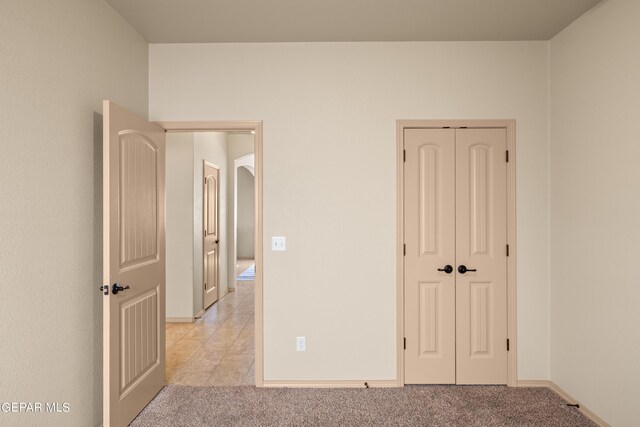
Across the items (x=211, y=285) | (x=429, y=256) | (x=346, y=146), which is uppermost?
(x=346, y=146)

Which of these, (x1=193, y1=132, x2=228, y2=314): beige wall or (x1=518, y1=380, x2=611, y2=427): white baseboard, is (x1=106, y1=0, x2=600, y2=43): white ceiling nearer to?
Answer: (x1=193, y1=132, x2=228, y2=314): beige wall

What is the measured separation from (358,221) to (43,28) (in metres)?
2.41

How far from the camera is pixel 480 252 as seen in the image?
3271 millimetres

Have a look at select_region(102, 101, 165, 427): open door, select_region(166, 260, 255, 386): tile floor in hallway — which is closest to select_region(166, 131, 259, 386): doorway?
select_region(166, 260, 255, 386): tile floor in hallway

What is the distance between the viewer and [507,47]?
10.8ft

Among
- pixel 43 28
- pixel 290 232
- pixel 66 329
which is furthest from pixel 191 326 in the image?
pixel 43 28

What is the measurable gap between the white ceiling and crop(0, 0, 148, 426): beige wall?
0.45 m

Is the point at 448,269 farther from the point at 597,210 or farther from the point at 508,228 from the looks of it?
the point at 597,210

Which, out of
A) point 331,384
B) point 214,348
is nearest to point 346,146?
point 331,384

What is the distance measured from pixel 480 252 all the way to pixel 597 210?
0.88m

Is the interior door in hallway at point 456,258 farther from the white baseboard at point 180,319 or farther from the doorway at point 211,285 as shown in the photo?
the white baseboard at point 180,319

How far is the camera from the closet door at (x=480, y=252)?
10.7 ft

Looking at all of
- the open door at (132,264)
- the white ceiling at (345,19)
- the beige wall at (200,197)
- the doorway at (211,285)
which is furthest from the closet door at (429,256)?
the beige wall at (200,197)

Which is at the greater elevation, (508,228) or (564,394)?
(508,228)
